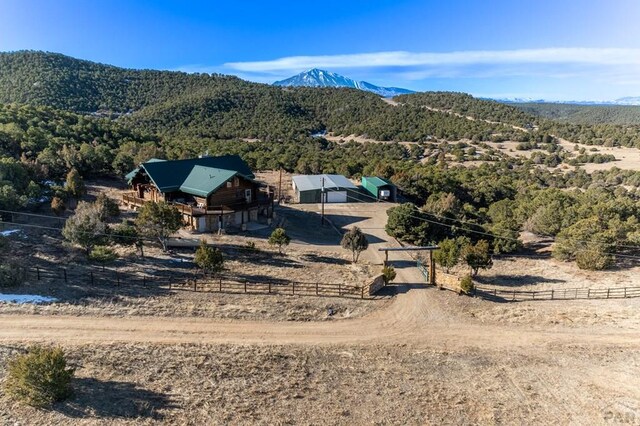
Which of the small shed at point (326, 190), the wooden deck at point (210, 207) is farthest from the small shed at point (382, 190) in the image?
the wooden deck at point (210, 207)

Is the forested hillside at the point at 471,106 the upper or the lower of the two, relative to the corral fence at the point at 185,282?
upper

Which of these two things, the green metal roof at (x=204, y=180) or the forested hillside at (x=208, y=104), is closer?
the green metal roof at (x=204, y=180)

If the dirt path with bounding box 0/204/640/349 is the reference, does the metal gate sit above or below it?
above

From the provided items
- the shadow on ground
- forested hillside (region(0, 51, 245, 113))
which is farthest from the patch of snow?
forested hillside (region(0, 51, 245, 113))

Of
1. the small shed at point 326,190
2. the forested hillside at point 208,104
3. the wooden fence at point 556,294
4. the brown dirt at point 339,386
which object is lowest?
the brown dirt at point 339,386

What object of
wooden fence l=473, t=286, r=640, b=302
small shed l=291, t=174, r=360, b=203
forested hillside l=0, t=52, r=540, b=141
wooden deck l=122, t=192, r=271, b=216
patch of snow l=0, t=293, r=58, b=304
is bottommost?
wooden fence l=473, t=286, r=640, b=302

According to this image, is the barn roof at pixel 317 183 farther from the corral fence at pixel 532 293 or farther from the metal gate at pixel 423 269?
the corral fence at pixel 532 293

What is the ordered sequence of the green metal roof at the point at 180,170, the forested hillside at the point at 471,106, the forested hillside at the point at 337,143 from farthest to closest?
1. the forested hillside at the point at 471,106
2. the forested hillside at the point at 337,143
3. the green metal roof at the point at 180,170

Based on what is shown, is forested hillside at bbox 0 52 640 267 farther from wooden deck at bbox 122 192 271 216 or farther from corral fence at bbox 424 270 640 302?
wooden deck at bbox 122 192 271 216
